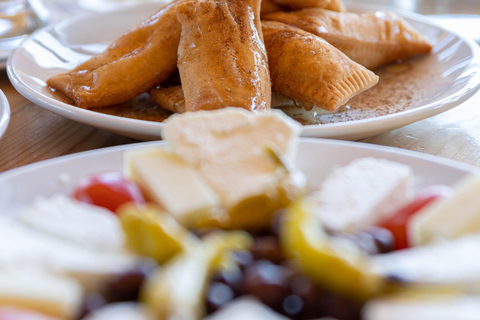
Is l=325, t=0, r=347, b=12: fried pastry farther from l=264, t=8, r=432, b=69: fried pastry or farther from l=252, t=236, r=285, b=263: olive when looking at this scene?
l=252, t=236, r=285, b=263: olive

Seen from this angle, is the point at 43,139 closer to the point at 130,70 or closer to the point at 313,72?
the point at 130,70

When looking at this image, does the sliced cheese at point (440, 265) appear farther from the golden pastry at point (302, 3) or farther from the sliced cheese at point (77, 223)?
the golden pastry at point (302, 3)

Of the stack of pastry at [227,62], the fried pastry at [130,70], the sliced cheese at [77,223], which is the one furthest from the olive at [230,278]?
the fried pastry at [130,70]

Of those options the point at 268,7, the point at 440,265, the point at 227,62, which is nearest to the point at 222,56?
the point at 227,62

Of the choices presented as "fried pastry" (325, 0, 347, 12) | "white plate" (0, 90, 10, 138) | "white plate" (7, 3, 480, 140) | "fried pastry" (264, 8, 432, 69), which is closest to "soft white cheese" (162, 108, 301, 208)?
"white plate" (7, 3, 480, 140)

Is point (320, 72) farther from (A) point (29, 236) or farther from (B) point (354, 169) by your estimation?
(A) point (29, 236)

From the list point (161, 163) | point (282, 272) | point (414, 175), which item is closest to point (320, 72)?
A: point (414, 175)
